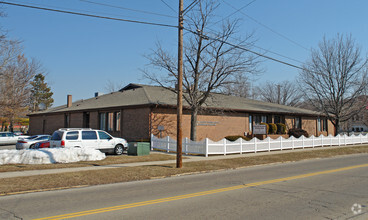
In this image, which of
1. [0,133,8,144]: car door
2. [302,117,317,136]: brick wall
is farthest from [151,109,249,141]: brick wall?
[0,133,8,144]: car door

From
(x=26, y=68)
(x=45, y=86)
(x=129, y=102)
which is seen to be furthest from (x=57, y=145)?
(x=45, y=86)

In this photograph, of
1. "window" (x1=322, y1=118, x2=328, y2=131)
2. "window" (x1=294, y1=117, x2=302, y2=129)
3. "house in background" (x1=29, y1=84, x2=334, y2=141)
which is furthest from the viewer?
"window" (x1=322, y1=118, x2=328, y2=131)

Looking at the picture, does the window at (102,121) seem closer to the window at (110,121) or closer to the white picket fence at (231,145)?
the window at (110,121)

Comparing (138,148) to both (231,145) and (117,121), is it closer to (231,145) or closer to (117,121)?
(231,145)

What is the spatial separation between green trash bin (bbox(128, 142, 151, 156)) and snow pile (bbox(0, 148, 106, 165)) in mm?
3557

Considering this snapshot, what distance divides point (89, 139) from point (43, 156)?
11.6ft

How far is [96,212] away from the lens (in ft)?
21.2

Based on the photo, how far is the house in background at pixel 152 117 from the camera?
24469 mm

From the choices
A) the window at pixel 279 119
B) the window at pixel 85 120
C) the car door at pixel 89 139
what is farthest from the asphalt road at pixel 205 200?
the window at pixel 279 119

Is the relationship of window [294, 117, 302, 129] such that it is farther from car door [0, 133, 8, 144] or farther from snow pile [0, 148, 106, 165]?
car door [0, 133, 8, 144]

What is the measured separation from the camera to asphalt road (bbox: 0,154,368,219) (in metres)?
6.29

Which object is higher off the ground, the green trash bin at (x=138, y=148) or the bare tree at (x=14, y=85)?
the bare tree at (x=14, y=85)

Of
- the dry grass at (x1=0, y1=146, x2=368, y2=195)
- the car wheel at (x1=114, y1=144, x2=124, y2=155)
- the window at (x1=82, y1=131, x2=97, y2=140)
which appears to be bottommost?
the dry grass at (x1=0, y1=146, x2=368, y2=195)

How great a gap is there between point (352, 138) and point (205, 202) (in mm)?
30675
